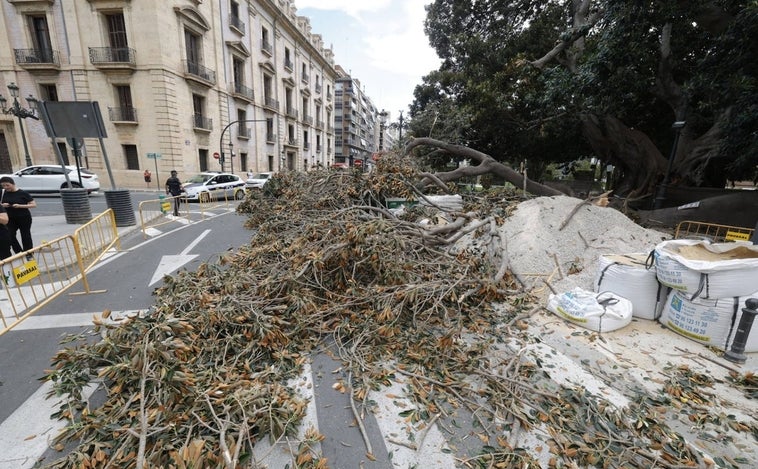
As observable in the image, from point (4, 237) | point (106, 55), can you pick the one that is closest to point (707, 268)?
point (4, 237)

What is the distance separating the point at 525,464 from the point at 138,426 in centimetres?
259

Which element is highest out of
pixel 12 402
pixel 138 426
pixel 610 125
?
pixel 610 125

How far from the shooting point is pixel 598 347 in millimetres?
3445

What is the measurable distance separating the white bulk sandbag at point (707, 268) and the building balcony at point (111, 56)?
1062 inches

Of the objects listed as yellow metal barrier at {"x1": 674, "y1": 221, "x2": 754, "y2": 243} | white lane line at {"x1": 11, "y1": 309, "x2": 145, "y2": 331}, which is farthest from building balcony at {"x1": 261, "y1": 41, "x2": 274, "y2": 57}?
yellow metal barrier at {"x1": 674, "y1": 221, "x2": 754, "y2": 243}

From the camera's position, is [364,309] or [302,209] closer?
[364,309]

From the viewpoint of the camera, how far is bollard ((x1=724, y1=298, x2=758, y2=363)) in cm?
303

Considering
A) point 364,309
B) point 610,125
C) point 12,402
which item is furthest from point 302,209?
point 610,125

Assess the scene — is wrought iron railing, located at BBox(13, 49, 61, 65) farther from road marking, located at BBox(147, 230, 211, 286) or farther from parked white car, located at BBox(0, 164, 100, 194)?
road marking, located at BBox(147, 230, 211, 286)

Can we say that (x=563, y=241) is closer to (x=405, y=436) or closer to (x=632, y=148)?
(x=405, y=436)

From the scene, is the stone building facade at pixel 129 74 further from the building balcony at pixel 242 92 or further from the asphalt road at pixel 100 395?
the asphalt road at pixel 100 395

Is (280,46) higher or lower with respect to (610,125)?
higher

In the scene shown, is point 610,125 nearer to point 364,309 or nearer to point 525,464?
point 364,309

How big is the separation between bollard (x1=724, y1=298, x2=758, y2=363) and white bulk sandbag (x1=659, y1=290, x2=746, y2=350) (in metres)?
0.12
